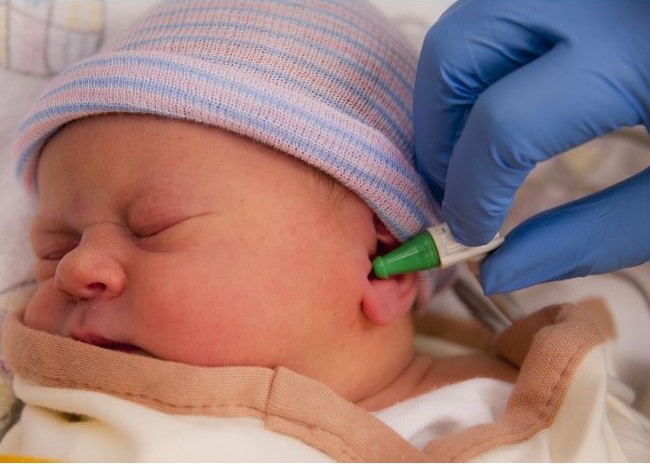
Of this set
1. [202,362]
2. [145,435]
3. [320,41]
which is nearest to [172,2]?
[320,41]

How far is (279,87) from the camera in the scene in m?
1.04

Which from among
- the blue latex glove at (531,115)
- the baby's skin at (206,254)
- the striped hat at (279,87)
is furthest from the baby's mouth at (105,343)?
the blue latex glove at (531,115)

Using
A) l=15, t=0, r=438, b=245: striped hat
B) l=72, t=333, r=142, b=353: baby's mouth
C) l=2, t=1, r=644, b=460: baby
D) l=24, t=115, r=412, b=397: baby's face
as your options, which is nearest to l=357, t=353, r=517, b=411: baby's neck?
l=2, t=1, r=644, b=460: baby

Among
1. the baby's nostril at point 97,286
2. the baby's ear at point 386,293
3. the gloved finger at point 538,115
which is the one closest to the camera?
the gloved finger at point 538,115

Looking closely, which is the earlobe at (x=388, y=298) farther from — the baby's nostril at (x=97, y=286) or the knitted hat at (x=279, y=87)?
the baby's nostril at (x=97, y=286)

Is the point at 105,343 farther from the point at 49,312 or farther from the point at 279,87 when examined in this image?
the point at 279,87

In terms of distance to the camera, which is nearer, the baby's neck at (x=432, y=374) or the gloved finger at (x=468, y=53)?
the gloved finger at (x=468, y=53)

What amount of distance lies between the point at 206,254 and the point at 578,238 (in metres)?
0.56

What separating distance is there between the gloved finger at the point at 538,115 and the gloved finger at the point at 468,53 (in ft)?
0.20

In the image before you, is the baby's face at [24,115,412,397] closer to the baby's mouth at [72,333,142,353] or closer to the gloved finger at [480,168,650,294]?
the baby's mouth at [72,333,142,353]

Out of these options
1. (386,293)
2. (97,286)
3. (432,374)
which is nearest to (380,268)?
(386,293)

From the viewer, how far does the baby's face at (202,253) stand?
97 centimetres

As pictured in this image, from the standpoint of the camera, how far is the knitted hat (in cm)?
102

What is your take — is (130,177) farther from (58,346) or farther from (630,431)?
(630,431)
